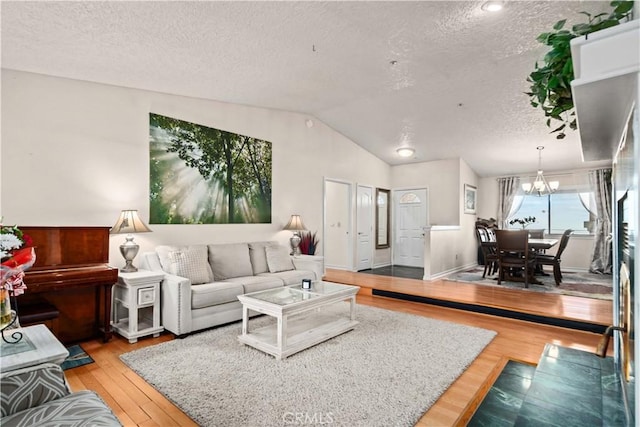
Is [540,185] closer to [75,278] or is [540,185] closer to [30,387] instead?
[75,278]

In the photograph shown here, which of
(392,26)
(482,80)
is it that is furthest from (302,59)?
(482,80)

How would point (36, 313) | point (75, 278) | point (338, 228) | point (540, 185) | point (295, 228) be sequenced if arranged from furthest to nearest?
point (338, 228) → point (540, 185) → point (295, 228) → point (75, 278) → point (36, 313)

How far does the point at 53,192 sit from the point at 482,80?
16.4 ft

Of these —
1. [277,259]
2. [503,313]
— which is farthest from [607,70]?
[277,259]

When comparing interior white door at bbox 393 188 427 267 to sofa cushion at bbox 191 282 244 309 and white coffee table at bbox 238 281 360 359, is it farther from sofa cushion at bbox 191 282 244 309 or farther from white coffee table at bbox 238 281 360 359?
sofa cushion at bbox 191 282 244 309

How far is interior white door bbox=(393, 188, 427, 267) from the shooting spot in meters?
7.86

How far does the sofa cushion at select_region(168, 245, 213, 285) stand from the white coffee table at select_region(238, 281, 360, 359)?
820 mm

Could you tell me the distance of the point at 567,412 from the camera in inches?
61.4

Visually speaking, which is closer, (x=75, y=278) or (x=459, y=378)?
(x=459, y=378)

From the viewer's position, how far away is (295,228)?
5.54m

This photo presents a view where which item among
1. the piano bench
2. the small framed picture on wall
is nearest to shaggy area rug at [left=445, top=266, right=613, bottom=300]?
the small framed picture on wall

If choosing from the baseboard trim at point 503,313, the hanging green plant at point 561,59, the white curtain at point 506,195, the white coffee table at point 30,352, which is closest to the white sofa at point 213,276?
the baseboard trim at point 503,313

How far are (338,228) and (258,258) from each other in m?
2.86

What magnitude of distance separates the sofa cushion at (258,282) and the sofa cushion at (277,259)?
0.37m
